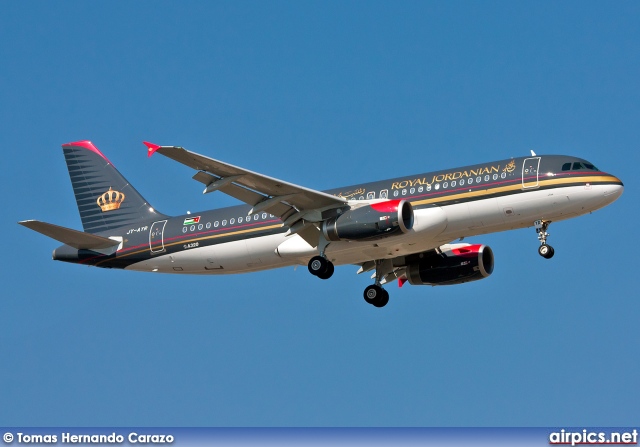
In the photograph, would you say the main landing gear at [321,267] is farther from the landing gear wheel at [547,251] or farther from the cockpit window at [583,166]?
the cockpit window at [583,166]

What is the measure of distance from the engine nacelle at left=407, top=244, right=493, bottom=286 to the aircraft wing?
22.5 ft

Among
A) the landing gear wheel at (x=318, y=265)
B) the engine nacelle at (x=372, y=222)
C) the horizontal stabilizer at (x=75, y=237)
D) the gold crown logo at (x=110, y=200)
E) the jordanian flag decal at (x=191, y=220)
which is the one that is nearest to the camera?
the engine nacelle at (x=372, y=222)

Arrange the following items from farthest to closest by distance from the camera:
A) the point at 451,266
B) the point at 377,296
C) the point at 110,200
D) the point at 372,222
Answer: the point at 110,200 < the point at 451,266 < the point at 377,296 < the point at 372,222

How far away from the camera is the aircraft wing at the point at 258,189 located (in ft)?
132

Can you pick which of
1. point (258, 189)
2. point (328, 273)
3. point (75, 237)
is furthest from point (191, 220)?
point (328, 273)

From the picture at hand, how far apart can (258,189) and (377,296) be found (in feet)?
28.6

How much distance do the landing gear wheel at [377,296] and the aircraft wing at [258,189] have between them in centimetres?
590

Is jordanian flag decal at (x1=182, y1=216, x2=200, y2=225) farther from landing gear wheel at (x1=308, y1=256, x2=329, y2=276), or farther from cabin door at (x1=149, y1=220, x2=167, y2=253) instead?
landing gear wheel at (x1=308, y1=256, x2=329, y2=276)

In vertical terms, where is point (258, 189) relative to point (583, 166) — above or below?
below

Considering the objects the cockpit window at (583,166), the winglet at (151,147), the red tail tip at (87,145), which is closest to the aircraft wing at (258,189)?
the winglet at (151,147)

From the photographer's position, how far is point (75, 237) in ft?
A: 160

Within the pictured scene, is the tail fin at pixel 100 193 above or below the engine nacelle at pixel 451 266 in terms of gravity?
above

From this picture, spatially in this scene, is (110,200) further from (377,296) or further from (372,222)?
(372,222)

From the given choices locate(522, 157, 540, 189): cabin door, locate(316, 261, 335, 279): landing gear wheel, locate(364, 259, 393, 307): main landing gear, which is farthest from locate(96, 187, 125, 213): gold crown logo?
locate(522, 157, 540, 189): cabin door
